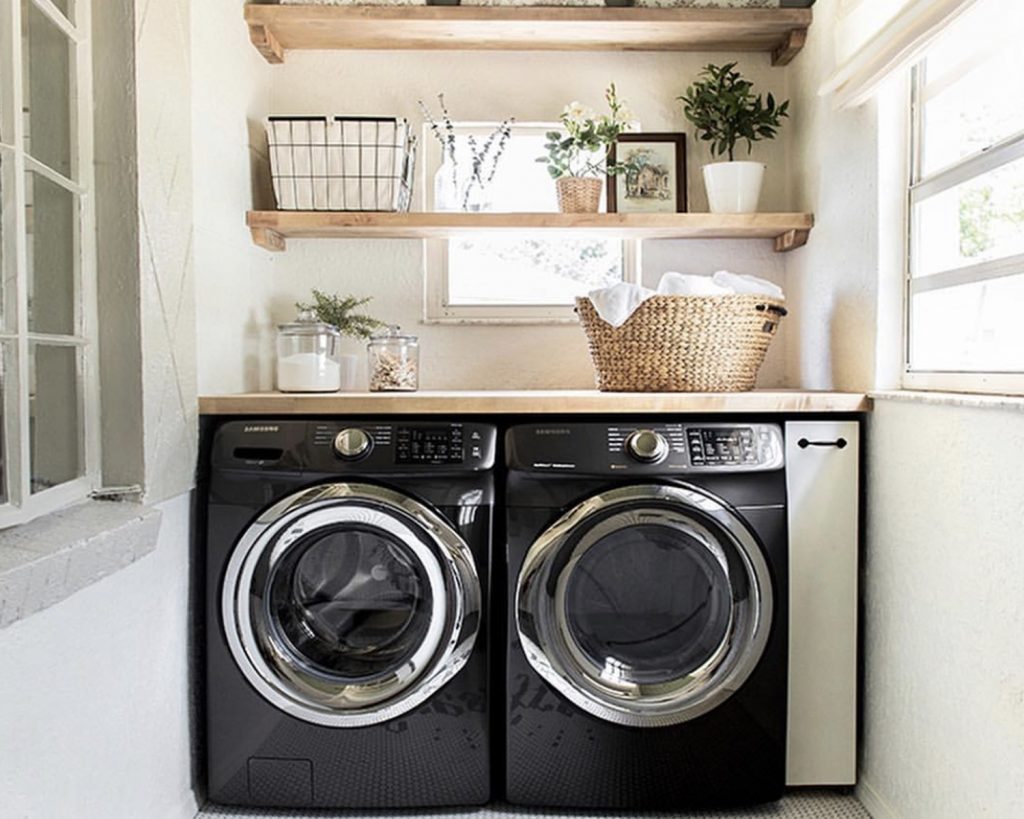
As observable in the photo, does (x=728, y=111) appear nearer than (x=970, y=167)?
No

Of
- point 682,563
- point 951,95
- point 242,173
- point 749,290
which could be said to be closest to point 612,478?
point 682,563

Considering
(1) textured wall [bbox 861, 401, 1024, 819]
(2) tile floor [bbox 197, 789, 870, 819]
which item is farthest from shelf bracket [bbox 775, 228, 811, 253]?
(2) tile floor [bbox 197, 789, 870, 819]

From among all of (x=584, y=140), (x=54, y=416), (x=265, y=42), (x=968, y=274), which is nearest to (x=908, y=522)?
(x=968, y=274)

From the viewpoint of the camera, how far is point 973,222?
1622mm

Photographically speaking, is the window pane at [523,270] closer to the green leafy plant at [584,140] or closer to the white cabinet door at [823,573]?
the green leafy plant at [584,140]

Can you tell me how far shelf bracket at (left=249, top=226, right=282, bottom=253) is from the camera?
2.27m

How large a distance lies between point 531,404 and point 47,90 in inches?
43.0

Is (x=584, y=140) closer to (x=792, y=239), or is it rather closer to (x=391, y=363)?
(x=792, y=239)

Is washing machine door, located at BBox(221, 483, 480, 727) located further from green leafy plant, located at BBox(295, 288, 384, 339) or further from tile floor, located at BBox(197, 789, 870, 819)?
green leafy plant, located at BBox(295, 288, 384, 339)

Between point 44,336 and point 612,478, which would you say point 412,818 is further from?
point 44,336

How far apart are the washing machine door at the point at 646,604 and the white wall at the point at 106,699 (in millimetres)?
734

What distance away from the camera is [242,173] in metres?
2.23

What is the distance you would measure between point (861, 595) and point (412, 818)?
113 centimetres

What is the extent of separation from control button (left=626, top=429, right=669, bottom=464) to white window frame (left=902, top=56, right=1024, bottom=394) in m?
0.57
